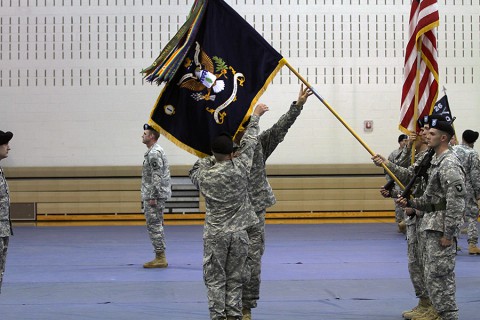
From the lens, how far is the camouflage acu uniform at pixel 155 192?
11.8m

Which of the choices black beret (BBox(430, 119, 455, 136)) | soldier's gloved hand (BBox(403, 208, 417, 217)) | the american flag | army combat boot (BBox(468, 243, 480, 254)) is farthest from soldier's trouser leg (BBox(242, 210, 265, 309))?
army combat boot (BBox(468, 243, 480, 254))

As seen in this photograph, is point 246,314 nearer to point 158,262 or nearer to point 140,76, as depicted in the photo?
point 158,262

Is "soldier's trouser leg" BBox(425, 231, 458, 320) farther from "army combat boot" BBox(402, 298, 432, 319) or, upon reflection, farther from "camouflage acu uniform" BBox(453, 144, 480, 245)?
"camouflage acu uniform" BBox(453, 144, 480, 245)

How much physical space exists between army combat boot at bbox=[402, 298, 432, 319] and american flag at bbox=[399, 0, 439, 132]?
1.85 metres

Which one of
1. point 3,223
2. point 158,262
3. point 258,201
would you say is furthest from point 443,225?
point 158,262

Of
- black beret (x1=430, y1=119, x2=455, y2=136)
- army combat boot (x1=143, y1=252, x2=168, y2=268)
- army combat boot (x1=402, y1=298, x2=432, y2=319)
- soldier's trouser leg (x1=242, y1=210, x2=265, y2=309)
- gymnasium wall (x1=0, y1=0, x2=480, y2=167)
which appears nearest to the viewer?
black beret (x1=430, y1=119, x2=455, y2=136)

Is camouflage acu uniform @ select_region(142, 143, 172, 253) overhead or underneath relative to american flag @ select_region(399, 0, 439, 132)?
underneath

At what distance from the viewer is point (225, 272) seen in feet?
23.3

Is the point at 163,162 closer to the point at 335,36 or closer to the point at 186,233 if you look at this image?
the point at 186,233

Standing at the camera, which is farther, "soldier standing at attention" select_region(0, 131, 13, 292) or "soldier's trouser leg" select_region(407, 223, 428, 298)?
"soldier's trouser leg" select_region(407, 223, 428, 298)

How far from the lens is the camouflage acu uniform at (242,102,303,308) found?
25.2ft

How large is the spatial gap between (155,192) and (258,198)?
14.0 feet

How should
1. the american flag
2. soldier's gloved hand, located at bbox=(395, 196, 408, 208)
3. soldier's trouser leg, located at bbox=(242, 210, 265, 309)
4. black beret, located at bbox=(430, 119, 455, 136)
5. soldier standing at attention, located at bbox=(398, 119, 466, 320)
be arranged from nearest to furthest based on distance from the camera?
soldier standing at attention, located at bbox=(398, 119, 466, 320) < black beret, located at bbox=(430, 119, 455, 136) < soldier's gloved hand, located at bbox=(395, 196, 408, 208) < soldier's trouser leg, located at bbox=(242, 210, 265, 309) < the american flag

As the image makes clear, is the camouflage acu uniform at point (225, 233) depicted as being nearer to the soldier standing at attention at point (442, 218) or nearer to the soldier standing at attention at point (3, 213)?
the soldier standing at attention at point (442, 218)
